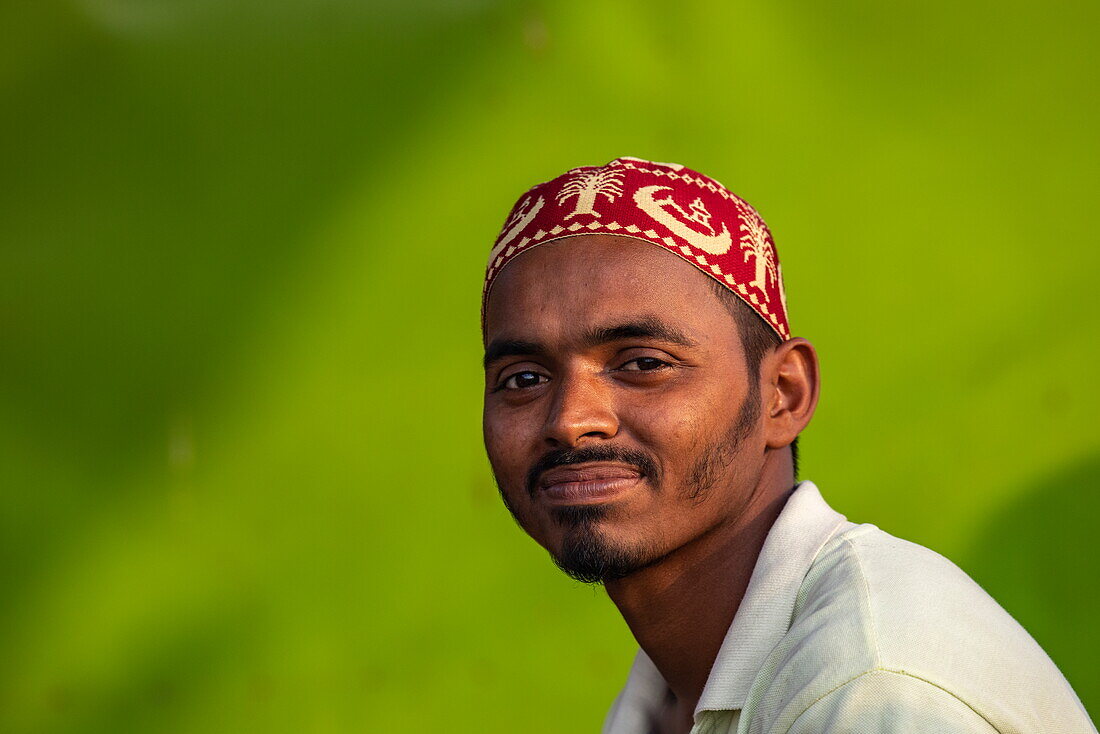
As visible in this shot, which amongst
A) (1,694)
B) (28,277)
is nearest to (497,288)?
(28,277)

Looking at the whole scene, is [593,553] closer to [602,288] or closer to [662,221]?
[602,288]

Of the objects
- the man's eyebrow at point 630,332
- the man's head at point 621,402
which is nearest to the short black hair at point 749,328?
the man's head at point 621,402

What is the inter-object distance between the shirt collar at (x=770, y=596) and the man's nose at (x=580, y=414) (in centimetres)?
27

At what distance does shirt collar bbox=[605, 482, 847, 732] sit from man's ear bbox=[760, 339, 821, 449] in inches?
4.8

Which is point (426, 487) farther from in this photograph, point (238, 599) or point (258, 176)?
point (258, 176)

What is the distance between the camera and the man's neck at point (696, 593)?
171 centimetres

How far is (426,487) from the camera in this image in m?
2.76

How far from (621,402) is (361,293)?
130cm

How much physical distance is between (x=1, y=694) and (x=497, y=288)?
1779mm

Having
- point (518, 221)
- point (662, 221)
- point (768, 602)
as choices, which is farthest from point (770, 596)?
point (518, 221)

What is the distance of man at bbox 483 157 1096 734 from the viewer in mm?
1448

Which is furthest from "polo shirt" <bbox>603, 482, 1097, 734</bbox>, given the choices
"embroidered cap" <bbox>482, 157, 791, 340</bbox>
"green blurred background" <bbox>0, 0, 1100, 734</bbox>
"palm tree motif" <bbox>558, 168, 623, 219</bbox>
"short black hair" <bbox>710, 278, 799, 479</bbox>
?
"green blurred background" <bbox>0, 0, 1100, 734</bbox>

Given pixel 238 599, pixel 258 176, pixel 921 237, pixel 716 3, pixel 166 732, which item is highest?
pixel 716 3

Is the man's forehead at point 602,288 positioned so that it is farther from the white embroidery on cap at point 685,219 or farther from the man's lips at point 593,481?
the man's lips at point 593,481
